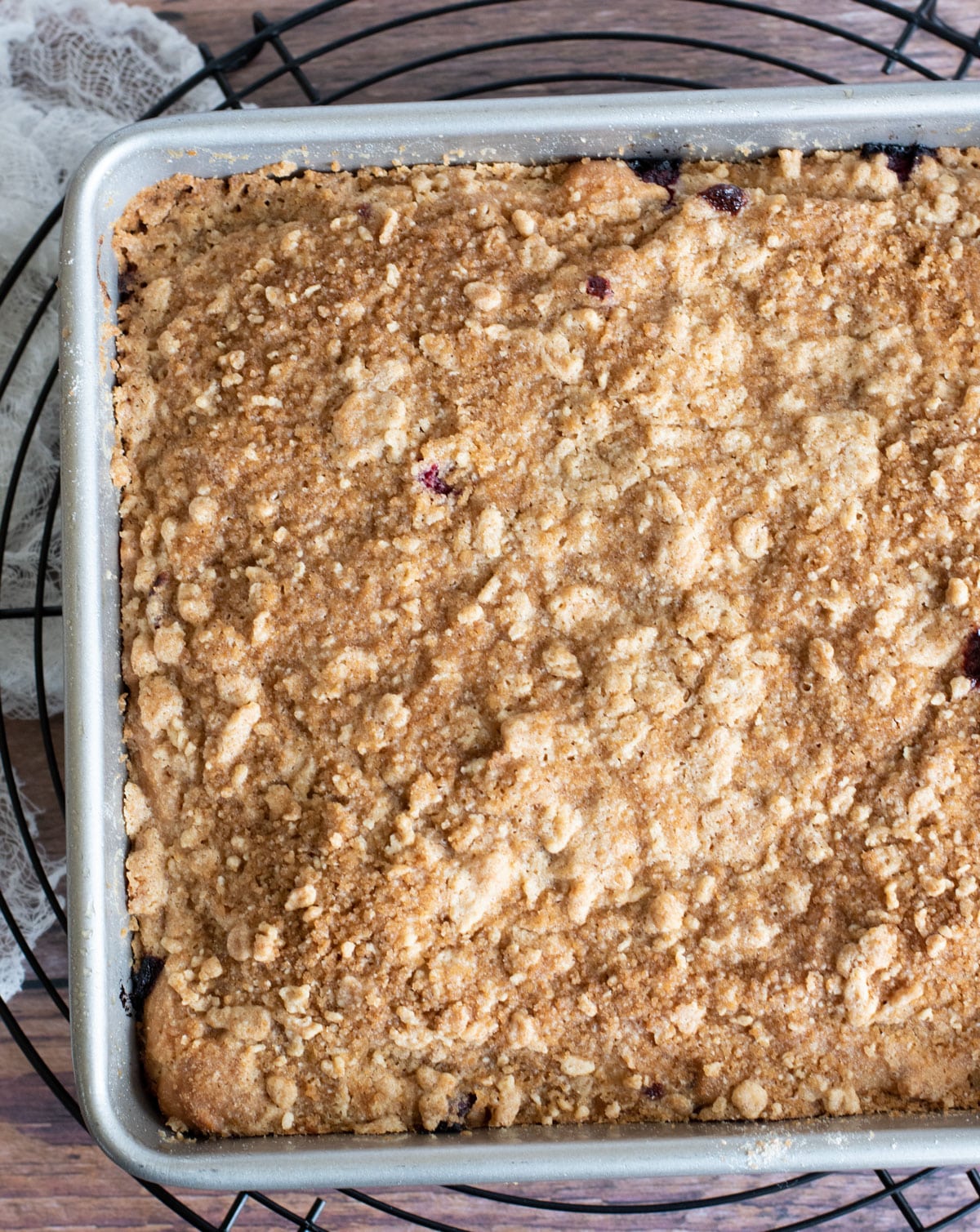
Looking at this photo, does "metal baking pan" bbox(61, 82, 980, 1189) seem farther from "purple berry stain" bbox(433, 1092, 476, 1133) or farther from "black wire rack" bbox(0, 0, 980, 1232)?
"black wire rack" bbox(0, 0, 980, 1232)

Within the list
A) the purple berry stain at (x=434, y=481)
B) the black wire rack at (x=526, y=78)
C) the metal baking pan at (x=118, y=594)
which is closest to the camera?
the metal baking pan at (x=118, y=594)

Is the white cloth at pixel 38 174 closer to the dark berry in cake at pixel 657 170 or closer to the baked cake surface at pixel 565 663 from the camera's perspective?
the baked cake surface at pixel 565 663

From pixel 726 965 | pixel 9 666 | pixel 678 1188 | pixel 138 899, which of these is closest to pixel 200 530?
pixel 138 899

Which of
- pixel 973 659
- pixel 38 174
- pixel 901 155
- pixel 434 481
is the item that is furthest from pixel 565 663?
pixel 38 174

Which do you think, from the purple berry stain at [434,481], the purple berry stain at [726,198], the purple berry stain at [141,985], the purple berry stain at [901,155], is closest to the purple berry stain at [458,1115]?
the purple berry stain at [141,985]

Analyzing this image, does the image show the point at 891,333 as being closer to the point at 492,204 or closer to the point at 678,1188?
the point at 492,204

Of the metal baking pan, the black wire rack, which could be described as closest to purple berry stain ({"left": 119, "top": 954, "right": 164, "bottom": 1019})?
the metal baking pan

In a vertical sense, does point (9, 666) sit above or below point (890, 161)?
below

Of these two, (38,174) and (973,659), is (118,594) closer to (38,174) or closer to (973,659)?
(38,174)
